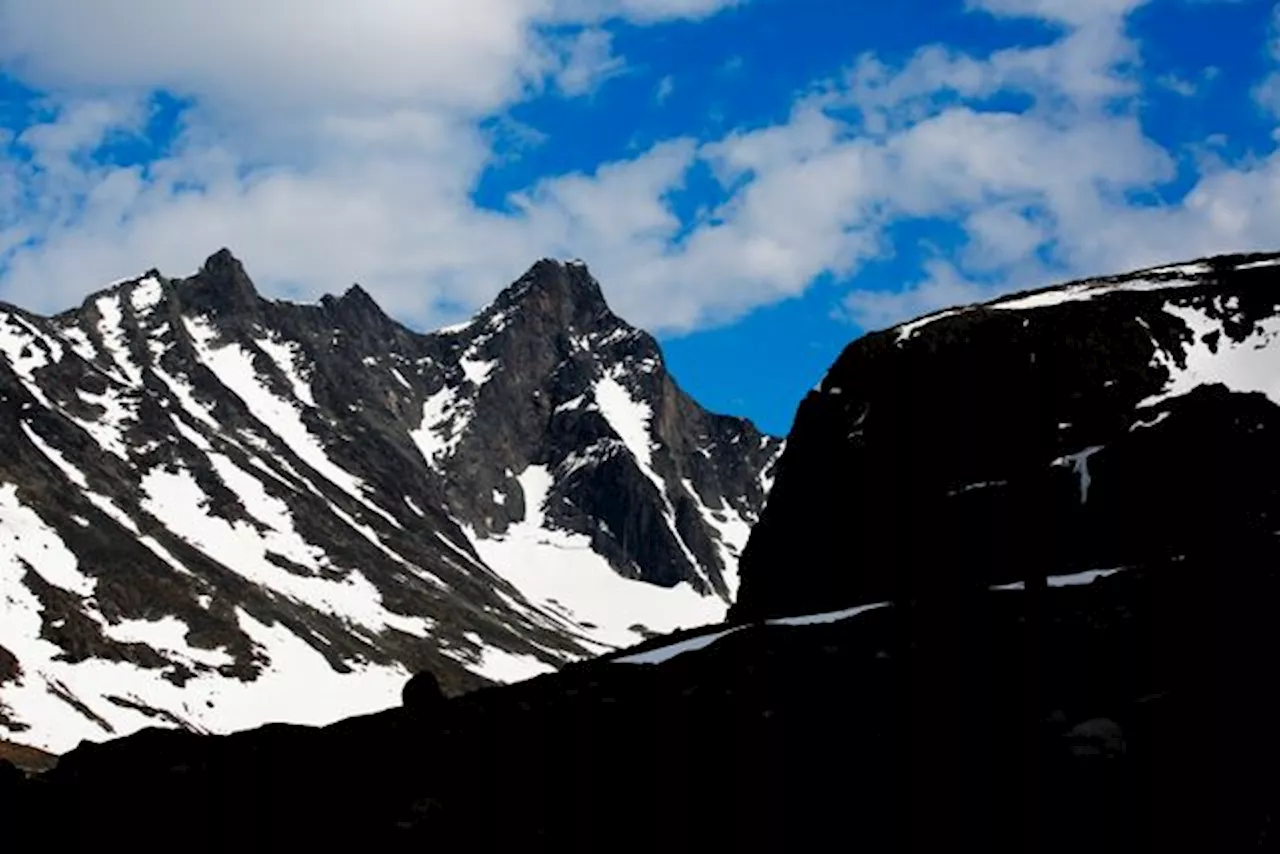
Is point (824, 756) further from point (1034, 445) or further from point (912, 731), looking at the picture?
point (1034, 445)

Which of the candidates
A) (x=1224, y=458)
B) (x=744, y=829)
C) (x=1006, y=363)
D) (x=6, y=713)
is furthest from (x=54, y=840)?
(x=6, y=713)

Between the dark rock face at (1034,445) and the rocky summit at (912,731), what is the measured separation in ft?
0.79

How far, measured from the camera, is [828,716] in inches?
2063

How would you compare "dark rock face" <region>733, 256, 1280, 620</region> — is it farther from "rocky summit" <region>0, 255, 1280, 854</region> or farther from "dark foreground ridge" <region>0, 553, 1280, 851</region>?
"dark foreground ridge" <region>0, 553, 1280, 851</region>

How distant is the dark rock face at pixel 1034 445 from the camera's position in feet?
203

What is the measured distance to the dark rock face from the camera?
6191cm

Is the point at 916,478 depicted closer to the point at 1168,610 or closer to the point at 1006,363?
the point at 1006,363

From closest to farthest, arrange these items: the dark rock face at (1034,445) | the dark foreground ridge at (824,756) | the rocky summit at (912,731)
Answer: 1. the dark foreground ridge at (824,756)
2. the rocky summit at (912,731)
3. the dark rock face at (1034,445)

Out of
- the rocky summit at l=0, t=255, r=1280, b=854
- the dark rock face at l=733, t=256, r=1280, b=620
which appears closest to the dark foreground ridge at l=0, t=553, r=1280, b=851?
the rocky summit at l=0, t=255, r=1280, b=854

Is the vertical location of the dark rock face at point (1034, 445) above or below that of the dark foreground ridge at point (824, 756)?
above

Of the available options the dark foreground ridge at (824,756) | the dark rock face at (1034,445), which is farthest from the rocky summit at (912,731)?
the dark rock face at (1034,445)

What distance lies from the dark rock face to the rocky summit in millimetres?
241

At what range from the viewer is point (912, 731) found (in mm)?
50531

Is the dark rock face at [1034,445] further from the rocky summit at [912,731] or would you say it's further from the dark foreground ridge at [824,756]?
the dark foreground ridge at [824,756]
